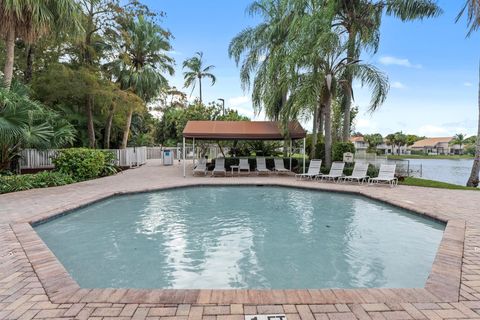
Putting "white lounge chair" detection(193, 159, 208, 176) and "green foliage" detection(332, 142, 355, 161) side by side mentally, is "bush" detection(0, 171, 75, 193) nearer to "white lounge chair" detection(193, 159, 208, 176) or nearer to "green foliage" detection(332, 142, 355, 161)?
"white lounge chair" detection(193, 159, 208, 176)

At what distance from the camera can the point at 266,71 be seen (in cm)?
1859

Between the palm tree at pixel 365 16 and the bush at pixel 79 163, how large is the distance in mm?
12859

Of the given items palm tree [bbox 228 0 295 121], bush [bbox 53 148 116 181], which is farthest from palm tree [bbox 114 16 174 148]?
bush [bbox 53 148 116 181]

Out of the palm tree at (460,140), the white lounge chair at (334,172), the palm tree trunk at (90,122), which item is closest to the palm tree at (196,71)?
the palm tree trunk at (90,122)

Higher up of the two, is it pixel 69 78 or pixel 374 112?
pixel 69 78

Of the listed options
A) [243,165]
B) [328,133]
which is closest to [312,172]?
[328,133]

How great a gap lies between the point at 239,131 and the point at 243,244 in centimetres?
1125

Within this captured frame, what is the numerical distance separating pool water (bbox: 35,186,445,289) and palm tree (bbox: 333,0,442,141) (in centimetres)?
939

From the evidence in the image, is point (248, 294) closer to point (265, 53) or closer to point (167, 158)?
point (265, 53)

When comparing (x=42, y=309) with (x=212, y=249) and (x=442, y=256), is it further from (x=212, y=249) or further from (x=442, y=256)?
(x=442, y=256)

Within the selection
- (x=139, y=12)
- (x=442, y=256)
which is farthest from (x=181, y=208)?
(x=139, y=12)

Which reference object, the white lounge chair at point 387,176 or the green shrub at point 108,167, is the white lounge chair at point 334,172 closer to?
the white lounge chair at point 387,176

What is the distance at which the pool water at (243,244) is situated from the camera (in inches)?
171

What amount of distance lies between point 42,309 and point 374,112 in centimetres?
1562
